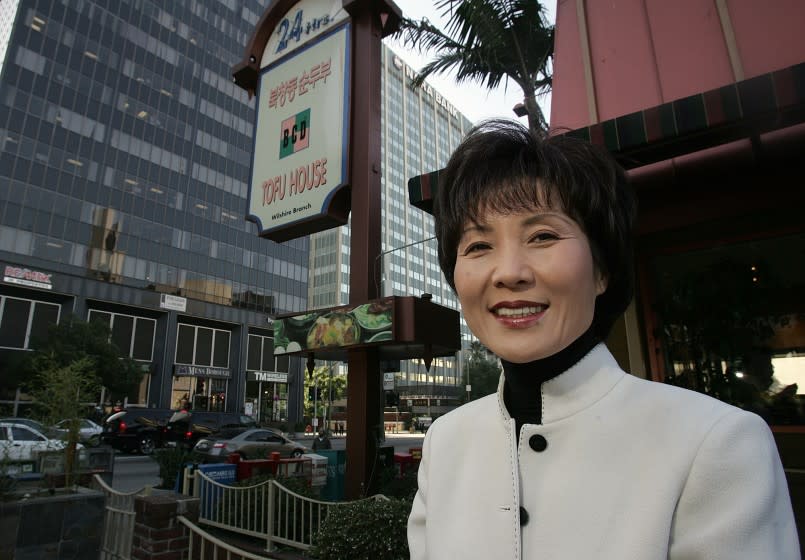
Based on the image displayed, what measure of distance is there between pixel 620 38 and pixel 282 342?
23.5 ft

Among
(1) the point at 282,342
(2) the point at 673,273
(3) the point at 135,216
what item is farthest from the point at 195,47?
(2) the point at 673,273


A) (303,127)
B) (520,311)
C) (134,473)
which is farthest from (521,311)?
(134,473)

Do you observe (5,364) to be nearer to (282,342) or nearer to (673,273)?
(282,342)

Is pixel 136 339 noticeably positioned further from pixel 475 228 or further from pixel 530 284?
pixel 530 284

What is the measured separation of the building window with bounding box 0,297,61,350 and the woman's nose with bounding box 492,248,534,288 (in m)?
38.1

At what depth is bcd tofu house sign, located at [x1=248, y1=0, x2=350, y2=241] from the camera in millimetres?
9188

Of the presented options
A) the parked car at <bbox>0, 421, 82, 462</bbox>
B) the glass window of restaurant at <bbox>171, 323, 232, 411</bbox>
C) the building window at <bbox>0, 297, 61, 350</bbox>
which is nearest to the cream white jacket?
the parked car at <bbox>0, 421, 82, 462</bbox>

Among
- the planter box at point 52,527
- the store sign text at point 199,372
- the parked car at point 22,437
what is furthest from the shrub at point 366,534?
the store sign text at point 199,372

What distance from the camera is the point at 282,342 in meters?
9.01

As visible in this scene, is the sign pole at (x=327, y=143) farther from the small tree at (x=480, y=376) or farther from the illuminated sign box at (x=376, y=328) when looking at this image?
the small tree at (x=480, y=376)

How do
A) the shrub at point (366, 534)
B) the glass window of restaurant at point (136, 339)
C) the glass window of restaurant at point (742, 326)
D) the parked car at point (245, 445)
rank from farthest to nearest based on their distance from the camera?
the glass window of restaurant at point (136, 339) < the parked car at point (245, 445) < the glass window of restaurant at point (742, 326) < the shrub at point (366, 534)

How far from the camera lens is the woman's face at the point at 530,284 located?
1.22 metres

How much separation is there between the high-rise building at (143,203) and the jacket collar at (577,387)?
34.3 metres

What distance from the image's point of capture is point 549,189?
1.34m
